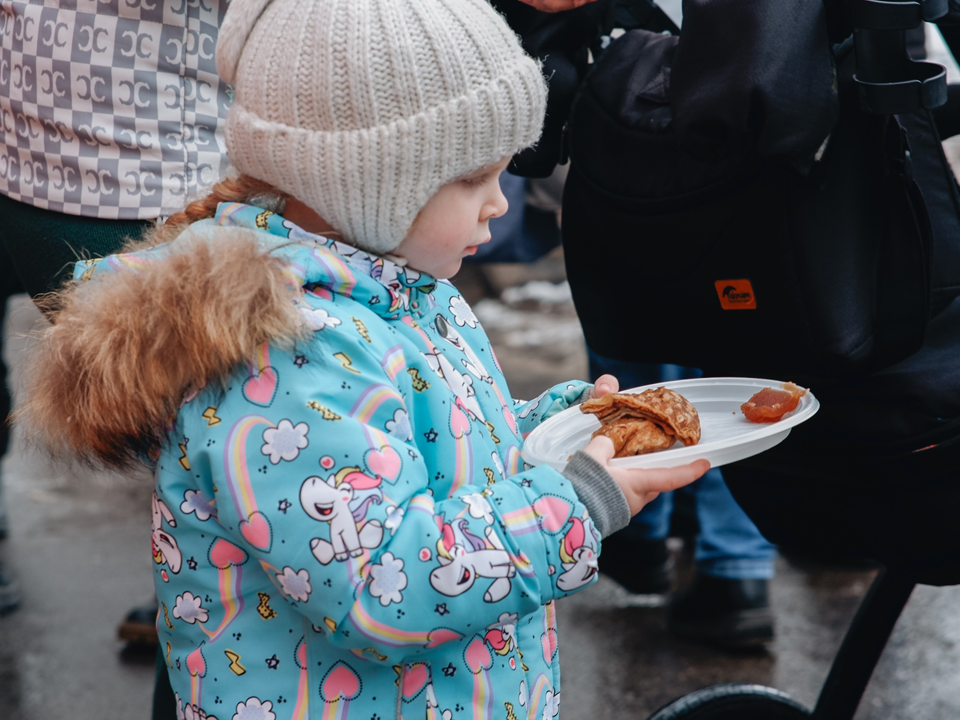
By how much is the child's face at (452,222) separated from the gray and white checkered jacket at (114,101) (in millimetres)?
491

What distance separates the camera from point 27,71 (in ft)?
4.73

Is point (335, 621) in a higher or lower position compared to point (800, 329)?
lower

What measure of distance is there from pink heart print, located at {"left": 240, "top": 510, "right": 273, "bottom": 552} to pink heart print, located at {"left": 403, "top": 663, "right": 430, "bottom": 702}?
0.86 feet

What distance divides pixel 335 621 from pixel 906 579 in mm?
993

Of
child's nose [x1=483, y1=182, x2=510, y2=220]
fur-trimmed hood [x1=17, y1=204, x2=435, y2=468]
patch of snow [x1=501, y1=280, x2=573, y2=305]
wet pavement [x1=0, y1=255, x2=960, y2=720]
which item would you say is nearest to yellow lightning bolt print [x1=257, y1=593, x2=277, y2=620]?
fur-trimmed hood [x1=17, y1=204, x2=435, y2=468]

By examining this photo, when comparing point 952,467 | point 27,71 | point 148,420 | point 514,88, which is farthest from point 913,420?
point 27,71

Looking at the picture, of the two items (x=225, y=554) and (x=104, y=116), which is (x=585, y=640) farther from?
(x=104, y=116)

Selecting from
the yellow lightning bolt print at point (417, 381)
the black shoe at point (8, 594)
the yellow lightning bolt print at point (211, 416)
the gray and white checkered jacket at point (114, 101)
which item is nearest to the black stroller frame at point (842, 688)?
the yellow lightning bolt print at point (417, 381)

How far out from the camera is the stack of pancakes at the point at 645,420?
1210 mm

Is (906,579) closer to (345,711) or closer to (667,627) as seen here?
(345,711)

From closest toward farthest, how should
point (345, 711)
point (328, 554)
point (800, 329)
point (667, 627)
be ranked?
point (328, 554)
point (345, 711)
point (800, 329)
point (667, 627)

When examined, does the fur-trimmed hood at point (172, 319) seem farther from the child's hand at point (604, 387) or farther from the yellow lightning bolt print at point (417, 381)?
the child's hand at point (604, 387)

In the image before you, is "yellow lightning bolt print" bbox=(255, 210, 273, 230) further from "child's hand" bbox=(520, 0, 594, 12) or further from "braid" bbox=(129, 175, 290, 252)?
"child's hand" bbox=(520, 0, 594, 12)

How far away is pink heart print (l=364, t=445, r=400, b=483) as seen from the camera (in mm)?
1006
